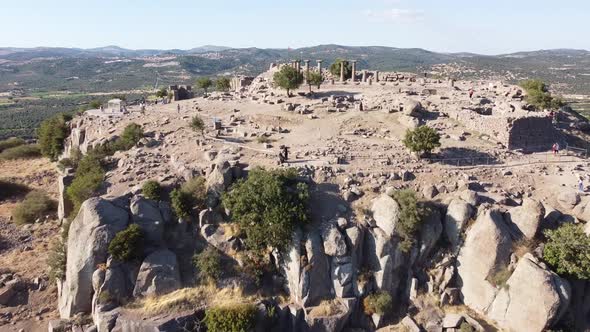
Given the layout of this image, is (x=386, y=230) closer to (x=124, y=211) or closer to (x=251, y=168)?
(x=251, y=168)

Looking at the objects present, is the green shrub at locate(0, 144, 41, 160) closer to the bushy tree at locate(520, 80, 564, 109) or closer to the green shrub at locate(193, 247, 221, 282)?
the green shrub at locate(193, 247, 221, 282)

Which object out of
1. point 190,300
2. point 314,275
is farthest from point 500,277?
point 190,300

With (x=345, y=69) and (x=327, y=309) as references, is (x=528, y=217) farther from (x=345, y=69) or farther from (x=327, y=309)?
(x=345, y=69)

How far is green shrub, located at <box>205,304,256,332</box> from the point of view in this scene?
61.5 feet

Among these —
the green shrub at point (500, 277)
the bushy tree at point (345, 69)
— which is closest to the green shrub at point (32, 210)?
the green shrub at point (500, 277)

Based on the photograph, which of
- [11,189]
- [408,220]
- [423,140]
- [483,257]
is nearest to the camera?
[483,257]

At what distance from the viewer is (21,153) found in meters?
49.6

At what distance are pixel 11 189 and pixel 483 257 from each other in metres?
39.8

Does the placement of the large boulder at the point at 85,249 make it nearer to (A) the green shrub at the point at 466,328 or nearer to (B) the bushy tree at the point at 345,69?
(A) the green shrub at the point at 466,328

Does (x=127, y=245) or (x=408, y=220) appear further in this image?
(x=408, y=220)

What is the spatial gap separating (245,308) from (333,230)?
5.86m

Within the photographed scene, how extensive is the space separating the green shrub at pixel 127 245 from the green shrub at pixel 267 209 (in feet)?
15.6

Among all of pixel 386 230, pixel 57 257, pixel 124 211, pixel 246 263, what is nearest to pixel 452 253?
pixel 386 230

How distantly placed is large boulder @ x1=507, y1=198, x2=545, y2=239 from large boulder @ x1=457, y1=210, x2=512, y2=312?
831mm
